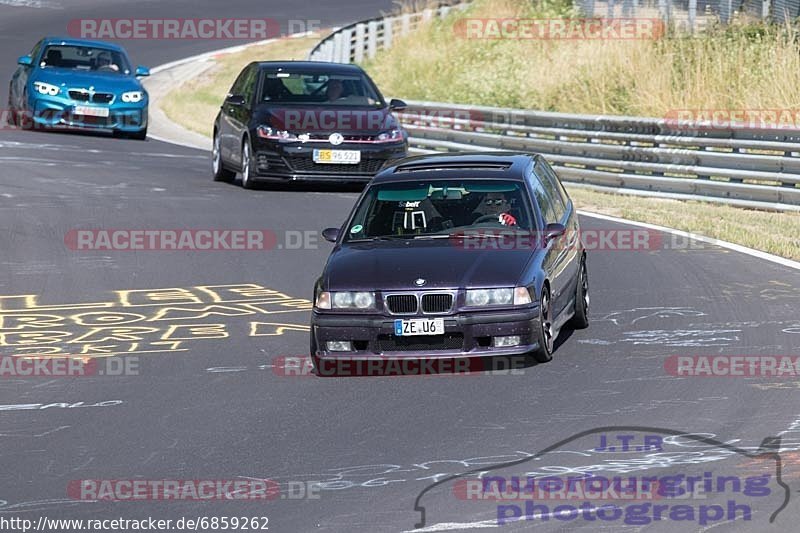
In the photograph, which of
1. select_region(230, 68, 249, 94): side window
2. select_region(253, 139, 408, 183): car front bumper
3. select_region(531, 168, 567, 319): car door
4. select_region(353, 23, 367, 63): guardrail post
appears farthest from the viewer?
select_region(353, 23, 367, 63): guardrail post

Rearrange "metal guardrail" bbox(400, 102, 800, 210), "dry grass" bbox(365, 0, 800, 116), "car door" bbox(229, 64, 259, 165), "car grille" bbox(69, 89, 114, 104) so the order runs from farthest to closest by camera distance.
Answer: "car grille" bbox(69, 89, 114, 104) < "dry grass" bbox(365, 0, 800, 116) < "car door" bbox(229, 64, 259, 165) < "metal guardrail" bbox(400, 102, 800, 210)

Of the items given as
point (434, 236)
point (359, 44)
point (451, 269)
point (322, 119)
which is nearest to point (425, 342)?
point (451, 269)

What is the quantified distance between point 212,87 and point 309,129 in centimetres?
1756

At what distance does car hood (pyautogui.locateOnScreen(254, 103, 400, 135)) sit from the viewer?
21.1m

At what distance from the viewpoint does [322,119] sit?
2122 cm

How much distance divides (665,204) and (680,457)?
1314 centimetres

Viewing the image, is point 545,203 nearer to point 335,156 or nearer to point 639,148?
point 335,156

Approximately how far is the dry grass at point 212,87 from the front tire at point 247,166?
9.43 m

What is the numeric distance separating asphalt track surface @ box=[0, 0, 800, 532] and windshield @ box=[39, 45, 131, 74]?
37.1 feet

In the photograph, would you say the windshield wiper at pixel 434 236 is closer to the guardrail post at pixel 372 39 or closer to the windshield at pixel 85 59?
the windshield at pixel 85 59

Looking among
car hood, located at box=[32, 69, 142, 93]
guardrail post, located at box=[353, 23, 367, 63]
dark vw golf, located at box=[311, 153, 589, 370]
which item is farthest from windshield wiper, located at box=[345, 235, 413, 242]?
guardrail post, located at box=[353, 23, 367, 63]

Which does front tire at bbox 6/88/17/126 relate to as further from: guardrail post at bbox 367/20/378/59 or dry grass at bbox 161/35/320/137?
guardrail post at bbox 367/20/378/59

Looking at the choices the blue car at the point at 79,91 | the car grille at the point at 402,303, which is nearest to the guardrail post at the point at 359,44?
the blue car at the point at 79,91

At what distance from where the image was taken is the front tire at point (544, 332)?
34.6ft
